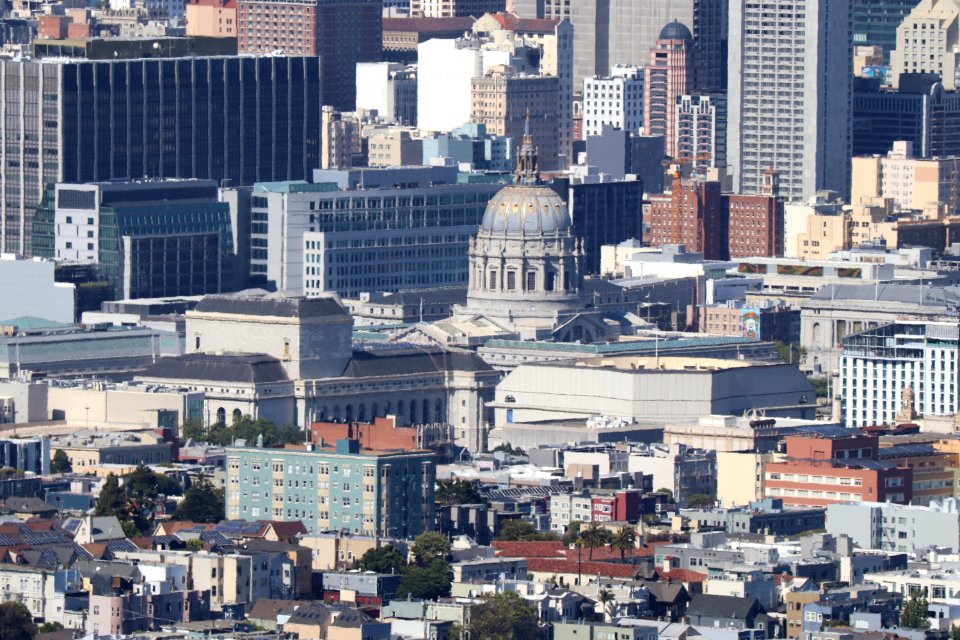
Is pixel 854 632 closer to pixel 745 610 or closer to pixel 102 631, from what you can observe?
pixel 745 610

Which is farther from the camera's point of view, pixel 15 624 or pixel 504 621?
pixel 504 621

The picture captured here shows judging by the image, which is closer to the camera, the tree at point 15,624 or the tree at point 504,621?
the tree at point 15,624

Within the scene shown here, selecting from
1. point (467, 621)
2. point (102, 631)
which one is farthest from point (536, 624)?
point (102, 631)

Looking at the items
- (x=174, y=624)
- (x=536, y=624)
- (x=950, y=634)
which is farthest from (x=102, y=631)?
(x=950, y=634)
